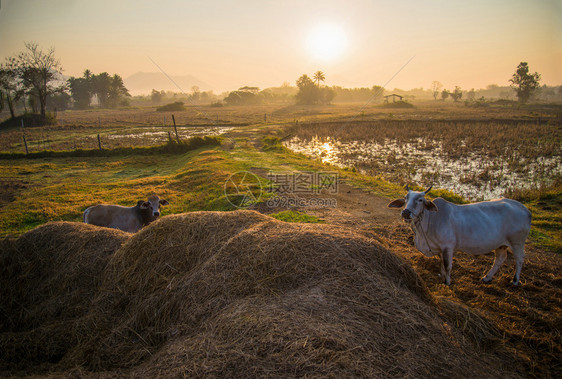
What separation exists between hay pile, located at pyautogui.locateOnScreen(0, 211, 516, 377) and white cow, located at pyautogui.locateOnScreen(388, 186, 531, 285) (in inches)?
62.0

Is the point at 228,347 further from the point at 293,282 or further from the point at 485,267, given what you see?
the point at 485,267

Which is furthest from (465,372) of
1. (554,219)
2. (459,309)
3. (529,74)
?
(529,74)

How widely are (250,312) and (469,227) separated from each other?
4585 millimetres

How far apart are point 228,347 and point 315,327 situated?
3.09ft

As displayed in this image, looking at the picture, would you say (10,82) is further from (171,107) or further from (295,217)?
(295,217)

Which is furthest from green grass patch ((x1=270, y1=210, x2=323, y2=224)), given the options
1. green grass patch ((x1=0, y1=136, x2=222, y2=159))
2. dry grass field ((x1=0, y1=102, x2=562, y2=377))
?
green grass patch ((x1=0, y1=136, x2=222, y2=159))

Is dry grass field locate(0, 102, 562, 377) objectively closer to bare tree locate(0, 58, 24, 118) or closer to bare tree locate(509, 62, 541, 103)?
bare tree locate(0, 58, 24, 118)

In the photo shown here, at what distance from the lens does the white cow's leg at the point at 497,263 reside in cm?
569

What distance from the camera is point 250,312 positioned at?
3340mm

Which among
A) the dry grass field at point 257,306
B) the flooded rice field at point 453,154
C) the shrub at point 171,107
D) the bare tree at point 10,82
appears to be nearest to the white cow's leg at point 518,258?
the dry grass field at point 257,306

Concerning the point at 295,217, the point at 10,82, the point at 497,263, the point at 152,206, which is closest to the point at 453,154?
the point at 497,263

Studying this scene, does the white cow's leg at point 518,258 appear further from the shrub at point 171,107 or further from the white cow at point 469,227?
the shrub at point 171,107

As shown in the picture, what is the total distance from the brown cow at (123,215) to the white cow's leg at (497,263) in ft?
25.8

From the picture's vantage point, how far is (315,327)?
10.0ft
